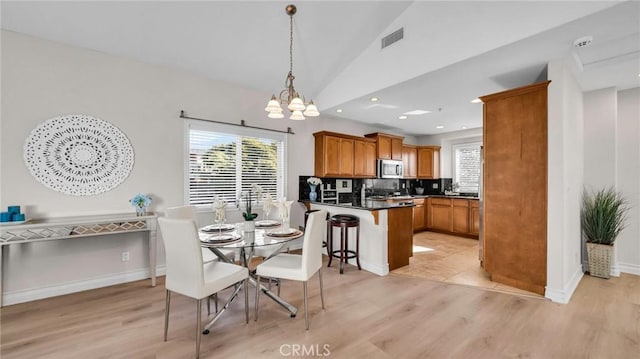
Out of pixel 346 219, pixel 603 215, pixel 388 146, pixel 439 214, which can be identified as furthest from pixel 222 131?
pixel 603 215

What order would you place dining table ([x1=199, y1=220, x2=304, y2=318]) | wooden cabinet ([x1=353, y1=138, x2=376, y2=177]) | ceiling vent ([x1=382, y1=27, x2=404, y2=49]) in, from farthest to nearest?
wooden cabinet ([x1=353, y1=138, x2=376, y2=177])
ceiling vent ([x1=382, y1=27, x2=404, y2=49])
dining table ([x1=199, y1=220, x2=304, y2=318])

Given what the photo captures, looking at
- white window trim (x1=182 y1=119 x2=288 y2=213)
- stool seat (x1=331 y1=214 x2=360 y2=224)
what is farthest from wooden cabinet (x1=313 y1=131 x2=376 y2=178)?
stool seat (x1=331 y1=214 x2=360 y2=224)

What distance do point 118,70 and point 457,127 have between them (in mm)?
6524

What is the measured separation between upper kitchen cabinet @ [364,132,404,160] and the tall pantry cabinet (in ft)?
8.85

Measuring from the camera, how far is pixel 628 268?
3646 mm

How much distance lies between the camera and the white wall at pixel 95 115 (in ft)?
9.06

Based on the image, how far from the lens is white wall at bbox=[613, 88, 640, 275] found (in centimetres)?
357

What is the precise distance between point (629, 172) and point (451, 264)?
8.73 ft

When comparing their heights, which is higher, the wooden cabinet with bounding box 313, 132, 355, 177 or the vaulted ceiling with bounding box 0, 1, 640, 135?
the vaulted ceiling with bounding box 0, 1, 640, 135

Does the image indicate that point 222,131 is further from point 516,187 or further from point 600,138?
point 600,138

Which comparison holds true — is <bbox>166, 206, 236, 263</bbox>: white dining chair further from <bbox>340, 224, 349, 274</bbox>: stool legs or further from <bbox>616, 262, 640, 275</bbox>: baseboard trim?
<bbox>616, 262, 640, 275</bbox>: baseboard trim

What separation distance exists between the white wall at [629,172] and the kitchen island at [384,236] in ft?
9.12

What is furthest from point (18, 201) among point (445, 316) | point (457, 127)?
point (457, 127)

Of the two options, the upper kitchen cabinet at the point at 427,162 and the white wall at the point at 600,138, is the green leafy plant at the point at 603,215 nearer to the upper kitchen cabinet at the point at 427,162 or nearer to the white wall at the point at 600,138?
the white wall at the point at 600,138
